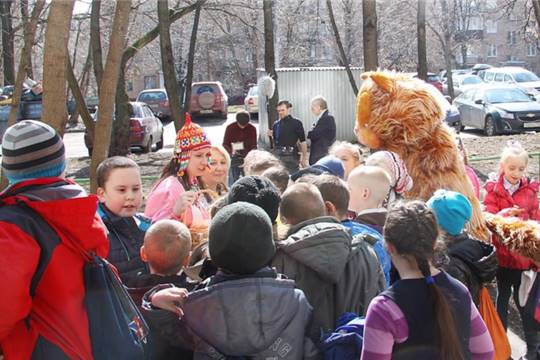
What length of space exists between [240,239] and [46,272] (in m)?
0.68

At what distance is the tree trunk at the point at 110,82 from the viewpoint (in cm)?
543

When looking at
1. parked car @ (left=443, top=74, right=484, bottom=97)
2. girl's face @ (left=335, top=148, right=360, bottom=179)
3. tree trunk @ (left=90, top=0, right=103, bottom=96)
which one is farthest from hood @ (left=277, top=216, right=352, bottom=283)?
parked car @ (left=443, top=74, right=484, bottom=97)

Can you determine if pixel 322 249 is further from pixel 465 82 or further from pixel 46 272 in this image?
pixel 465 82

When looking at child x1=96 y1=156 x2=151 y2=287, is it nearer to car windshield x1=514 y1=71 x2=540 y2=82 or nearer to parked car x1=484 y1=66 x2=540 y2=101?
parked car x1=484 y1=66 x2=540 y2=101

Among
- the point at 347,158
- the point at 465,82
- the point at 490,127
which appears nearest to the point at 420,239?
the point at 347,158

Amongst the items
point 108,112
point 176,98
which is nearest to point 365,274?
point 108,112

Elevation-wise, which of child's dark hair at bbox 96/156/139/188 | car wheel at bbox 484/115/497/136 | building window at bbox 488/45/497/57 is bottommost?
car wheel at bbox 484/115/497/136

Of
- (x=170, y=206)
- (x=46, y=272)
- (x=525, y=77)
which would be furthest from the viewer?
(x=525, y=77)

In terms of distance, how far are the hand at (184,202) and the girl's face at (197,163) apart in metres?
0.52

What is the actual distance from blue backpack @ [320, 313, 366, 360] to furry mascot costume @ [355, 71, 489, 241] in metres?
1.95

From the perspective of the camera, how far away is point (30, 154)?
2.14 m

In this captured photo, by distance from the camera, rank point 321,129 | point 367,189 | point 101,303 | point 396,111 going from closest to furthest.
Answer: point 101,303, point 367,189, point 396,111, point 321,129

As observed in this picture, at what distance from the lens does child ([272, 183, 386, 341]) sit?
2.59 m

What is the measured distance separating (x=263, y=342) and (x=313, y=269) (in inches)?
18.3
